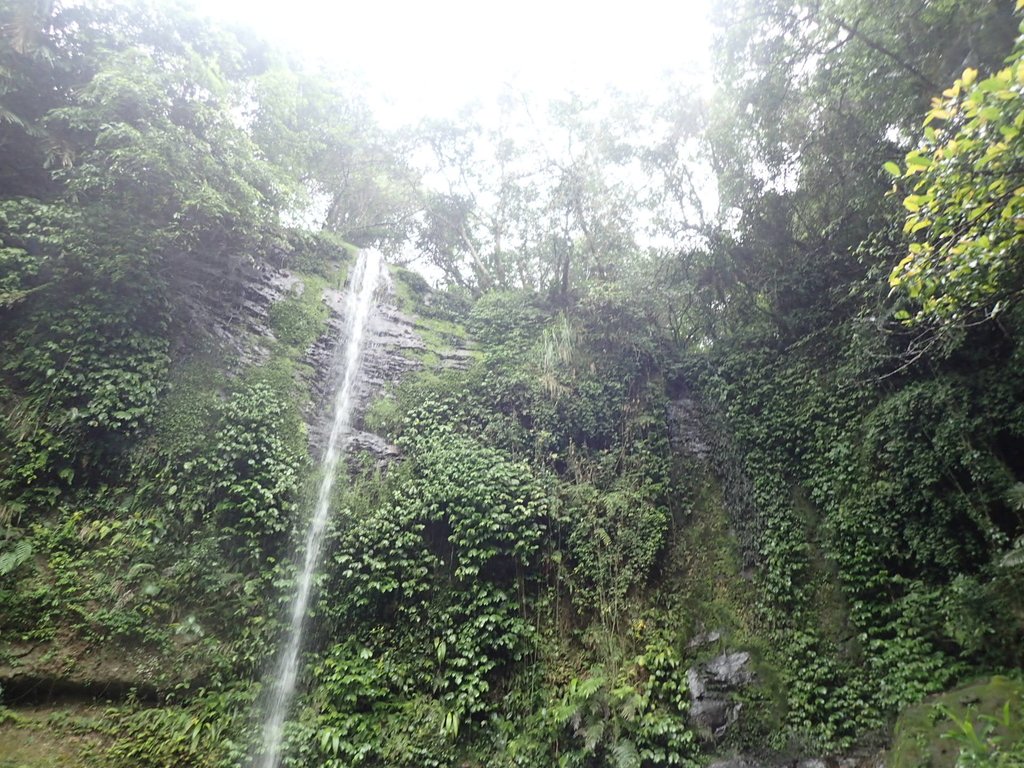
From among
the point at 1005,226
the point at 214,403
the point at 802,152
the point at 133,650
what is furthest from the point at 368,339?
the point at 1005,226

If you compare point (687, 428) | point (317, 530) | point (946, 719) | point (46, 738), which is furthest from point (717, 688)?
point (46, 738)

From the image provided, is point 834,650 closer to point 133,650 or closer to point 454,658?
point 454,658

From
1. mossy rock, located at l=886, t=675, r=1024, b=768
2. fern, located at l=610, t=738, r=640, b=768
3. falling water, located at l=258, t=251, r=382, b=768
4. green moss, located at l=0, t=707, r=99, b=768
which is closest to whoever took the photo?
mossy rock, located at l=886, t=675, r=1024, b=768

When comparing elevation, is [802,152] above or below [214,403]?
above

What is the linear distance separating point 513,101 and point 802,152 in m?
8.75

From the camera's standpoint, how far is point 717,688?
5512 millimetres

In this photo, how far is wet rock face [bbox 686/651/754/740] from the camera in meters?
5.28

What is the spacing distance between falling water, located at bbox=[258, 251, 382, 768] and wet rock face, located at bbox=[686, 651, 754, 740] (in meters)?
4.17

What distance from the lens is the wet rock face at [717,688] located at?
5277 mm

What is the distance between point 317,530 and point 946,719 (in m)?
6.50

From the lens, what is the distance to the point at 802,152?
8680 mm

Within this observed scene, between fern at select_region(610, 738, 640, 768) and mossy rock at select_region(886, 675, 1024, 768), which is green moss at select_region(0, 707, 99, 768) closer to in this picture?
fern at select_region(610, 738, 640, 768)

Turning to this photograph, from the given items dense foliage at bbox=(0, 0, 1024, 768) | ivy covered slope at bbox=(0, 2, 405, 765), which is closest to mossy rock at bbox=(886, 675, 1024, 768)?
dense foliage at bbox=(0, 0, 1024, 768)

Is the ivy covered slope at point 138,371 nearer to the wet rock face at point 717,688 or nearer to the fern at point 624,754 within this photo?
the fern at point 624,754
